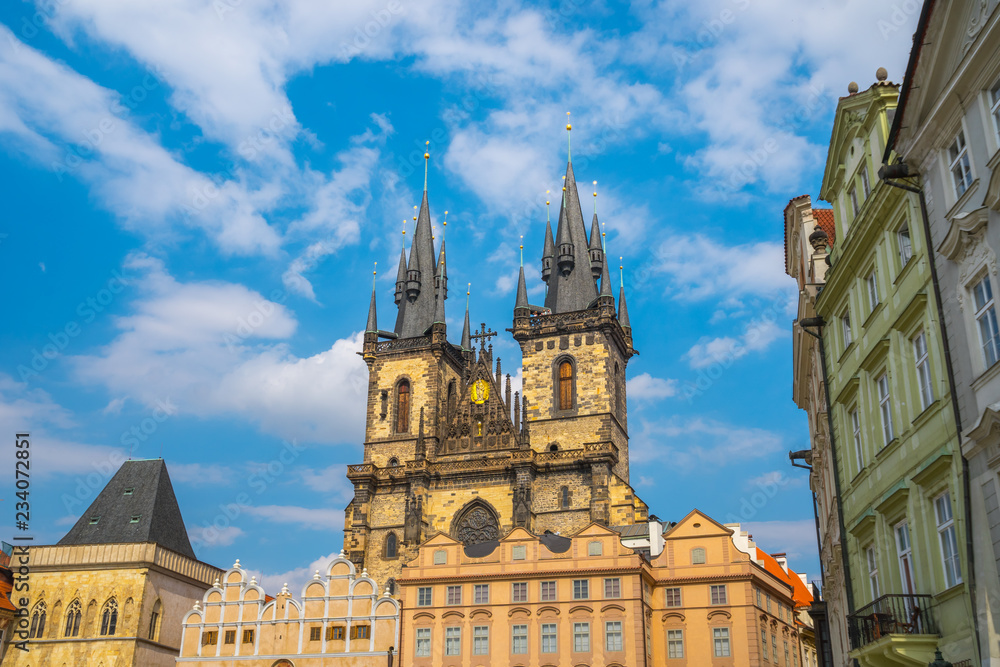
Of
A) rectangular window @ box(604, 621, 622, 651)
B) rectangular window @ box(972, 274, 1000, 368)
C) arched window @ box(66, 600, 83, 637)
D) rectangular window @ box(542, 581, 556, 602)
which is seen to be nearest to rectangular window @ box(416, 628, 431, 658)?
rectangular window @ box(542, 581, 556, 602)

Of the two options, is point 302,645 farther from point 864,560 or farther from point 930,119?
point 930,119

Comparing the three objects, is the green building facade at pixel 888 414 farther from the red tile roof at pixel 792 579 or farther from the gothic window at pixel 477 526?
the gothic window at pixel 477 526

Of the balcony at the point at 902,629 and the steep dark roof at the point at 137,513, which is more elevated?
the steep dark roof at the point at 137,513

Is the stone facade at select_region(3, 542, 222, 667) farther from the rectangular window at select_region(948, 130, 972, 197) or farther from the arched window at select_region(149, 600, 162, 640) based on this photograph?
the rectangular window at select_region(948, 130, 972, 197)

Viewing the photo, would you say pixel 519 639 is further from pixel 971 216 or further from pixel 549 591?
pixel 971 216

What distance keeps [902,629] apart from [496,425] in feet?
145

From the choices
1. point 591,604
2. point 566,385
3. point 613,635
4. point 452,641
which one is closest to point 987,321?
point 613,635

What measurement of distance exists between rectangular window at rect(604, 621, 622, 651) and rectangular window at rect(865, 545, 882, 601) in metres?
21.0

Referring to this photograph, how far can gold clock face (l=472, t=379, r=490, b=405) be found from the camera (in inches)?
2303

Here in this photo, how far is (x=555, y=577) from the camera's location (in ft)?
124

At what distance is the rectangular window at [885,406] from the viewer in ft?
50.5

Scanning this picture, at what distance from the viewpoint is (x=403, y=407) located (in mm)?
58875

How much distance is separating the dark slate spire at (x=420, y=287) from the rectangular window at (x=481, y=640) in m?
26.2

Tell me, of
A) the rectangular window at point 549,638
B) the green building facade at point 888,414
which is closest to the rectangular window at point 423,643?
the rectangular window at point 549,638
